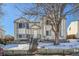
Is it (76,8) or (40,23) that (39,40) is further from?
(76,8)

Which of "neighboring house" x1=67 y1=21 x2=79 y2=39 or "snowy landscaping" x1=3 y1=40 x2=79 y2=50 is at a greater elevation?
"neighboring house" x1=67 y1=21 x2=79 y2=39

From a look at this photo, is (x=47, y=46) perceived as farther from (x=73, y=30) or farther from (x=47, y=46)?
(x=73, y=30)

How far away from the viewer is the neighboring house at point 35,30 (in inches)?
91.0

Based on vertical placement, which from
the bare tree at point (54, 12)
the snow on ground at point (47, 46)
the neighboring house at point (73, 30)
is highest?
the bare tree at point (54, 12)

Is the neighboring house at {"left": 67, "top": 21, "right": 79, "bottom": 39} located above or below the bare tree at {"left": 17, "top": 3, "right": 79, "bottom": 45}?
below

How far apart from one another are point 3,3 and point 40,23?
1.13ft

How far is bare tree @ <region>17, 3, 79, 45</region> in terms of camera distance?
232 centimetres

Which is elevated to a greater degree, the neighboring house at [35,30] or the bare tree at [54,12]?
the bare tree at [54,12]

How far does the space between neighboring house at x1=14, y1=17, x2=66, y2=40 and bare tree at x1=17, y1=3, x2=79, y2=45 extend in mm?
35

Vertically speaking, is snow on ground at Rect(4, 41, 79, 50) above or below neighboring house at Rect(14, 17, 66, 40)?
below

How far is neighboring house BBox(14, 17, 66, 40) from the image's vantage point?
231 centimetres

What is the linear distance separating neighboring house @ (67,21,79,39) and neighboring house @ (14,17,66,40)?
0.04m

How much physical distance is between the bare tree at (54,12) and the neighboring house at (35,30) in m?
0.03

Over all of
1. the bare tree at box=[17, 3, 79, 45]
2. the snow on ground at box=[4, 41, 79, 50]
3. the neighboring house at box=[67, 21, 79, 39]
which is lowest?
the snow on ground at box=[4, 41, 79, 50]
